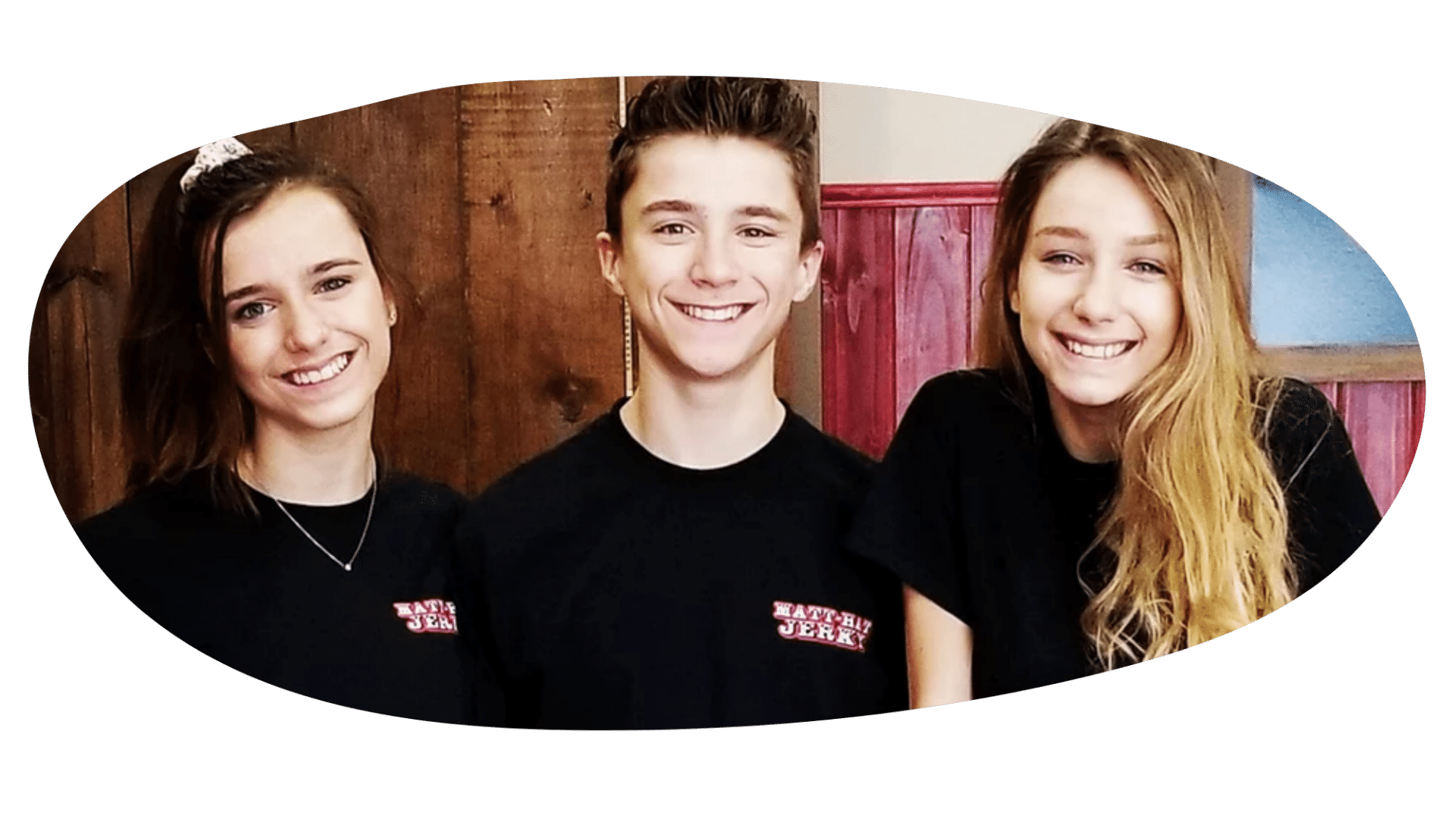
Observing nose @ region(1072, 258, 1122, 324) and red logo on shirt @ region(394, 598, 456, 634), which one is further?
red logo on shirt @ region(394, 598, 456, 634)

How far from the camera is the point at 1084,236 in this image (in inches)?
120

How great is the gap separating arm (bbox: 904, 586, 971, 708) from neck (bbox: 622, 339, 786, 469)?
369mm

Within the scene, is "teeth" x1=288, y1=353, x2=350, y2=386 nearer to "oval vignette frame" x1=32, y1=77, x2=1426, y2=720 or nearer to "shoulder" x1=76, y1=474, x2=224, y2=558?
"oval vignette frame" x1=32, y1=77, x2=1426, y2=720

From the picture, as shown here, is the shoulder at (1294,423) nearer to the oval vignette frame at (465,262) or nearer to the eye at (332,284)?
the oval vignette frame at (465,262)

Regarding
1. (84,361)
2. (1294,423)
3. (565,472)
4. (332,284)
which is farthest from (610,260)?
(1294,423)

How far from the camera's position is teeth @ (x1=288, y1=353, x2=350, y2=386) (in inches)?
123

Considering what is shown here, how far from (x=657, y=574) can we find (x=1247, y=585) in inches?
39.6

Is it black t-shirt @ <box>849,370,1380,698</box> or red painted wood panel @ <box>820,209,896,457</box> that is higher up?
red painted wood panel @ <box>820,209,896,457</box>

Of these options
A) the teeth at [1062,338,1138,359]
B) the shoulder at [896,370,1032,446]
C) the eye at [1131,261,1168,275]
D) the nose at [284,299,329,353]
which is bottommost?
the shoulder at [896,370,1032,446]

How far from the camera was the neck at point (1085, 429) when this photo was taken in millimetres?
3133

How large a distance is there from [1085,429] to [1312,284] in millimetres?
464

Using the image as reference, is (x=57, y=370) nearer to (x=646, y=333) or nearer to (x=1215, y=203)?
(x=646, y=333)

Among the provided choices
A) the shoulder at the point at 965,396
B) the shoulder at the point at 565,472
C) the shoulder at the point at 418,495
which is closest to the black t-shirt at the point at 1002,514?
the shoulder at the point at 965,396

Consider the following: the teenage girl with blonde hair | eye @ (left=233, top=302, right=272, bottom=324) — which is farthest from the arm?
eye @ (left=233, top=302, right=272, bottom=324)
